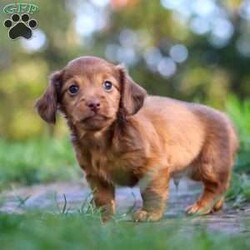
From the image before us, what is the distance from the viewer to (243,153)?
7.59m

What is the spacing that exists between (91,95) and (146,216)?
2.54 feet

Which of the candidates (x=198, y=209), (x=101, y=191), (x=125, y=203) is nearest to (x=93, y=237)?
(x=101, y=191)

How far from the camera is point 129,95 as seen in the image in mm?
5418

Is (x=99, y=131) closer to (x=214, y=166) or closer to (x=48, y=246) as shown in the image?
(x=214, y=166)

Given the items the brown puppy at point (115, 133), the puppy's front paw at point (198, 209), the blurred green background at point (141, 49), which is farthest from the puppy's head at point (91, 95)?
the blurred green background at point (141, 49)

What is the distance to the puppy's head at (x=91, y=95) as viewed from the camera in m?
5.14

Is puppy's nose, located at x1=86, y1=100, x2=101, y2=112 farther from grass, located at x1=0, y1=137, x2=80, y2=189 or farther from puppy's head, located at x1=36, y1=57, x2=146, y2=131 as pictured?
grass, located at x1=0, y1=137, x2=80, y2=189

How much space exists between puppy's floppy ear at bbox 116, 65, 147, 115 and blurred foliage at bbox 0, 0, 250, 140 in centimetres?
1285

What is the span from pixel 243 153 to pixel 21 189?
217cm

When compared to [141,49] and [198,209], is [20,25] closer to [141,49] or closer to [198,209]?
[198,209]

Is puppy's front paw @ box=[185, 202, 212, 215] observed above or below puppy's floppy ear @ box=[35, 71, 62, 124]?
below

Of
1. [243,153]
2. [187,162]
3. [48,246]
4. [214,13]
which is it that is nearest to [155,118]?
[187,162]

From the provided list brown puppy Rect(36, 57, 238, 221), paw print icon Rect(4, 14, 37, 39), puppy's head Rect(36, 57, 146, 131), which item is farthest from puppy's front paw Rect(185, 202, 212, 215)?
paw print icon Rect(4, 14, 37, 39)

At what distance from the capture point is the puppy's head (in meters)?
5.14
